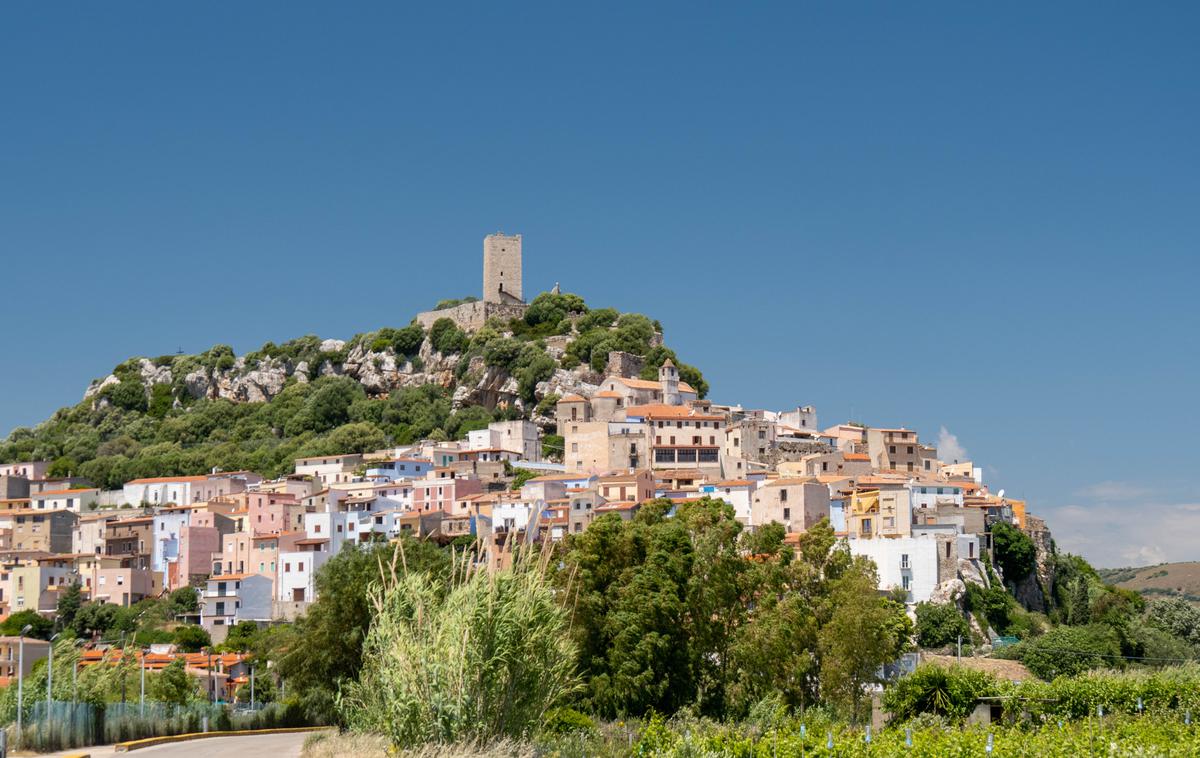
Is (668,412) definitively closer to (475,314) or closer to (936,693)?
(475,314)

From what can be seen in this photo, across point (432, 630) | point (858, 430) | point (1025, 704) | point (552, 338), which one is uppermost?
point (552, 338)

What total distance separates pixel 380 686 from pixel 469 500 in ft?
182

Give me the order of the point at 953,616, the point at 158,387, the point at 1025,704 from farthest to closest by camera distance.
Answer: the point at 158,387 → the point at 953,616 → the point at 1025,704

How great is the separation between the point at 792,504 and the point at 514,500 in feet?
53.4

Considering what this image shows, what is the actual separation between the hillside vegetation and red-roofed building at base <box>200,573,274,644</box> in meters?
21.8

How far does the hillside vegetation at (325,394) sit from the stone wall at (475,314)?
1948 mm

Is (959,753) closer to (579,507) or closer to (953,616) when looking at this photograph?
(953,616)

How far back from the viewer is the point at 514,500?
7362cm

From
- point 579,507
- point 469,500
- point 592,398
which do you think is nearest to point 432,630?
point 579,507

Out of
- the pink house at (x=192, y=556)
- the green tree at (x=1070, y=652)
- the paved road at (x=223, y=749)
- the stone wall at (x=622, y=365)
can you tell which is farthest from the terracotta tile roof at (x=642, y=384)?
the paved road at (x=223, y=749)

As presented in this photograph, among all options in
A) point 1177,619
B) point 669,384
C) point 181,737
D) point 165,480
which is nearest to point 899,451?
point 669,384

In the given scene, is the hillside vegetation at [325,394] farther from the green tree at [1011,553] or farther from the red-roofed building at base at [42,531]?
the green tree at [1011,553]

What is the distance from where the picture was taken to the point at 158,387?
389 ft

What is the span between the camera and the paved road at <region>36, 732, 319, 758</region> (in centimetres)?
2581
